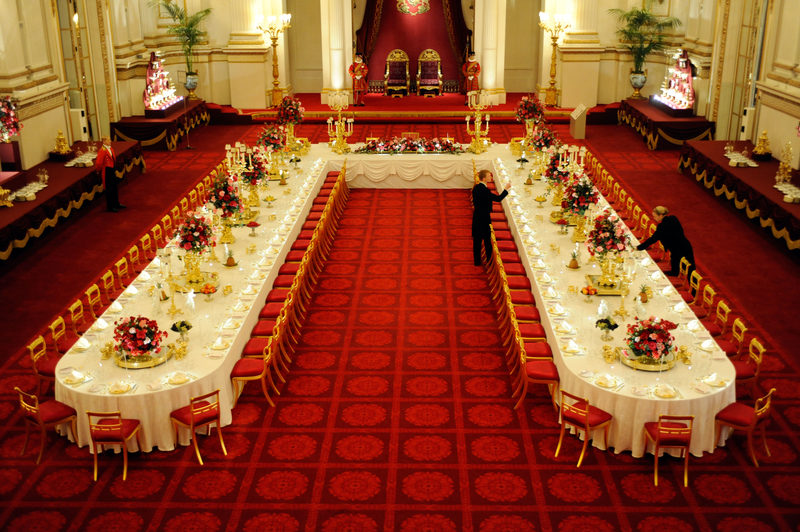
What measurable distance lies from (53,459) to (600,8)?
64.3ft

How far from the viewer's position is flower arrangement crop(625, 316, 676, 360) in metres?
6.94

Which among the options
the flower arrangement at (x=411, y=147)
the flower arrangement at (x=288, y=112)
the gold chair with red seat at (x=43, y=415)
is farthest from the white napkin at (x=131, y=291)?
the flower arrangement at (x=411, y=147)

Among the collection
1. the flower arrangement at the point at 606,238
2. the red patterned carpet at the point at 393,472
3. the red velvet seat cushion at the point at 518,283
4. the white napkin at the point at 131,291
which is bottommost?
the red patterned carpet at the point at 393,472

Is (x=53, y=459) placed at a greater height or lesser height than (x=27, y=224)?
lesser

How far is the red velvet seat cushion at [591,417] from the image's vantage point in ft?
22.4

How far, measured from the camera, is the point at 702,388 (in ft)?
22.3

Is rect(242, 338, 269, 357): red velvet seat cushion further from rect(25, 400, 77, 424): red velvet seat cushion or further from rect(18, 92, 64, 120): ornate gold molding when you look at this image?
rect(18, 92, 64, 120): ornate gold molding

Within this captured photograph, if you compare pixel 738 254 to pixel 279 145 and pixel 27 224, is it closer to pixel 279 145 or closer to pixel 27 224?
pixel 279 145

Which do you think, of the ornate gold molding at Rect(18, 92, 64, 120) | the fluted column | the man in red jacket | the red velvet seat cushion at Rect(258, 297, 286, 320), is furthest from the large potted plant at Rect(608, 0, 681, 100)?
the red velvet seat cushion at Rect(258, 297, 286, 320)

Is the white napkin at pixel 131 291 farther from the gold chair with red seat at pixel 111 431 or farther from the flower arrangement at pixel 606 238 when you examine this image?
the flower arrangement at pixel 606 238

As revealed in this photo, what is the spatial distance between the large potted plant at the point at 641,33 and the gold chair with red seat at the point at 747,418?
1621cm

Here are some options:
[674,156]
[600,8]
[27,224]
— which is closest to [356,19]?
[600,8]

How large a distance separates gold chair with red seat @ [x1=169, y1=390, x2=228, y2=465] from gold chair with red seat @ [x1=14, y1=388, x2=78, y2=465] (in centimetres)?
91

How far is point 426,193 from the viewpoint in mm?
15359
